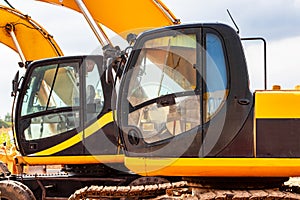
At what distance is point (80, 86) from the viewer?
921cm

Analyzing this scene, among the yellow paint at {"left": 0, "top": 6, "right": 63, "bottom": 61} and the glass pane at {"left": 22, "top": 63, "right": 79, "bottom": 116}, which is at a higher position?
the yellow paint at {"left": 0, "top": 6, "right": 63, "bottom": 61}

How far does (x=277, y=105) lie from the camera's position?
18.8 ft

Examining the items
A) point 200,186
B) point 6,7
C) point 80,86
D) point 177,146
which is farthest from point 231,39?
point 6,7

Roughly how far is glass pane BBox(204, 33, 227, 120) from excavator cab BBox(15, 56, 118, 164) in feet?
11.2

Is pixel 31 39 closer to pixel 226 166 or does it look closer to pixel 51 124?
pixel 51 124

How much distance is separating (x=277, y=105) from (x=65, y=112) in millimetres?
4300

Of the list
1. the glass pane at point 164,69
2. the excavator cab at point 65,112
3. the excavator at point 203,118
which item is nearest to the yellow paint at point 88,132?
the excavator cab at point 65,112

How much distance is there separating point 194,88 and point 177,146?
57cm

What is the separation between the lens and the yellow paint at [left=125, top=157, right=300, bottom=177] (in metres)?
5.63

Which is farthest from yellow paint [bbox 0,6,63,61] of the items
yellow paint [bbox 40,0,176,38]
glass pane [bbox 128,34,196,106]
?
glass pane [bbox 128,34,196,106]

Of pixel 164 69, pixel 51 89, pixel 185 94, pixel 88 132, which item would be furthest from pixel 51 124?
pixel 185 94

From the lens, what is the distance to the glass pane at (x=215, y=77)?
577cm

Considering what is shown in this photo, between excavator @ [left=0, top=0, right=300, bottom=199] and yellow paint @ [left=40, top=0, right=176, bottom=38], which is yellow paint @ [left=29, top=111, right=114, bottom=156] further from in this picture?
excavator @ [left=0, top=0, right=300, bottom=199]

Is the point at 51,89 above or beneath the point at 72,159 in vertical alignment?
above
